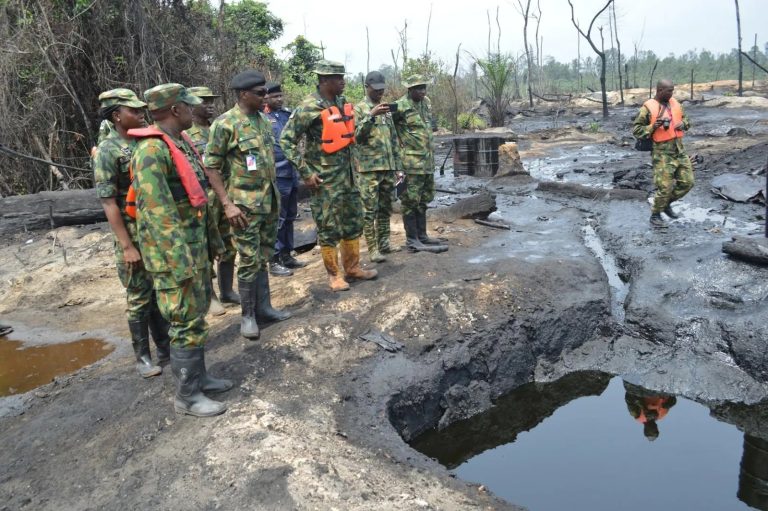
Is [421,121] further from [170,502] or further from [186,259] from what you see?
[170,502]

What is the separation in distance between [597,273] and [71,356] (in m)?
4.89

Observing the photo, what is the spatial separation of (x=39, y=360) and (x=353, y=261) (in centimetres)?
284

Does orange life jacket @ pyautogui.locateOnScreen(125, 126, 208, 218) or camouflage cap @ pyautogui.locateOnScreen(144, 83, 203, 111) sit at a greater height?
camouflage cap @ pyautogui.locateOnScreen(144, 83, 203, 111)

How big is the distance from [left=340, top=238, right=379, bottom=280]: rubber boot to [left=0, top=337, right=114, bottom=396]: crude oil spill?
2166 mm

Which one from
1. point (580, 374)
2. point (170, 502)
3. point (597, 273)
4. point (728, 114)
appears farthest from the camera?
point (728, 114)

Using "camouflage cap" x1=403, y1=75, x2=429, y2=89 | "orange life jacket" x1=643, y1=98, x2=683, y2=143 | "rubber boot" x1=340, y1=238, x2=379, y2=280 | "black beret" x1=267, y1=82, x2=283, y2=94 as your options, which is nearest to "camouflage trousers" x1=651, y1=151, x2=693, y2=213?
"orange life jacket" x1=643, y1=98, x2=683, y2=143

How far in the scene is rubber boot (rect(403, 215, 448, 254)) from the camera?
6207mm

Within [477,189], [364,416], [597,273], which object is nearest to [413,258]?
[597,273]

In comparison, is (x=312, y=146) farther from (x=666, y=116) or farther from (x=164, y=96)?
(x=666, y=116)

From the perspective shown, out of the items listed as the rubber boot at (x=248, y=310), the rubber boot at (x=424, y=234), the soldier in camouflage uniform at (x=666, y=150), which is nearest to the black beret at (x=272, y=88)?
the rubber boot at (x=424, y=234)

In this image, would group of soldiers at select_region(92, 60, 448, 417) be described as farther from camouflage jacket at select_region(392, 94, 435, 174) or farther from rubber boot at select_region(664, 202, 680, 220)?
rubber boot at select_region(664, 202, 680, 220)

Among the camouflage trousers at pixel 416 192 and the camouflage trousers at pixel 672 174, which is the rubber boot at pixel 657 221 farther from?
the camouflage trousers at pixel 416 192

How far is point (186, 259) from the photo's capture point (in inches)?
120

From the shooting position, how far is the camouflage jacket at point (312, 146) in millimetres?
4629
